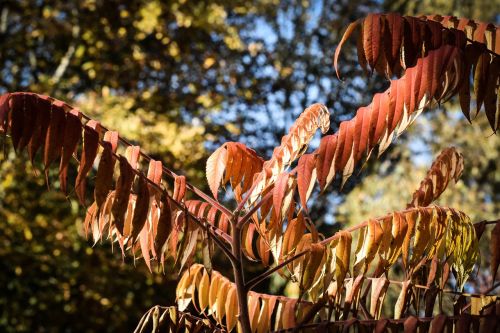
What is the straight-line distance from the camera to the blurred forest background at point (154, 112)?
19.8 feet

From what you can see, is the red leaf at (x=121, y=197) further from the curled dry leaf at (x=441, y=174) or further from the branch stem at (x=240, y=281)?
the curled dry leaf at (x=441, y=174)

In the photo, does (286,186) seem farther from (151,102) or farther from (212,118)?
(212,118)

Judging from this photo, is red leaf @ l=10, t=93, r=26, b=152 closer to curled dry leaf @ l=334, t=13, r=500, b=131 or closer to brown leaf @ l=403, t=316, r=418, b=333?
curled dry leaf @ l=334, t=13, r=500, b=131

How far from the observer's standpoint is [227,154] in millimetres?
1727

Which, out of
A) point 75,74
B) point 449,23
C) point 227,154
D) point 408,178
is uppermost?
point 75,74

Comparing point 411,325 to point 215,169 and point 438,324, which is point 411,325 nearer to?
point 438,324

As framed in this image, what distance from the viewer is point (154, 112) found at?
22.1 feet

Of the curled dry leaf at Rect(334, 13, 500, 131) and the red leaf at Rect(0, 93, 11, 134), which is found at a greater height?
the curled dry leaf at Rect(334, 13, 500, 131)

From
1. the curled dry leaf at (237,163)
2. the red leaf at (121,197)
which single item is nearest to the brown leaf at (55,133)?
the red leaf at (121,197)

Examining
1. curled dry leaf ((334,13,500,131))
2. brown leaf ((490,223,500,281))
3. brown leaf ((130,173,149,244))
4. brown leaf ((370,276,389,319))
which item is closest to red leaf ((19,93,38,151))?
brown leaf ((130,173,149,244))

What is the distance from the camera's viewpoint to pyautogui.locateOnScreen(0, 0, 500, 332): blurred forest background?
6.03 metres

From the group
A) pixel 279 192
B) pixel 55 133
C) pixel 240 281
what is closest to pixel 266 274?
pixel 240 281

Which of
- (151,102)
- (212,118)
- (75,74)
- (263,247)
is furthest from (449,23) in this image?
(75,74)

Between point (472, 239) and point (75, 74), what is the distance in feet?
21.9
